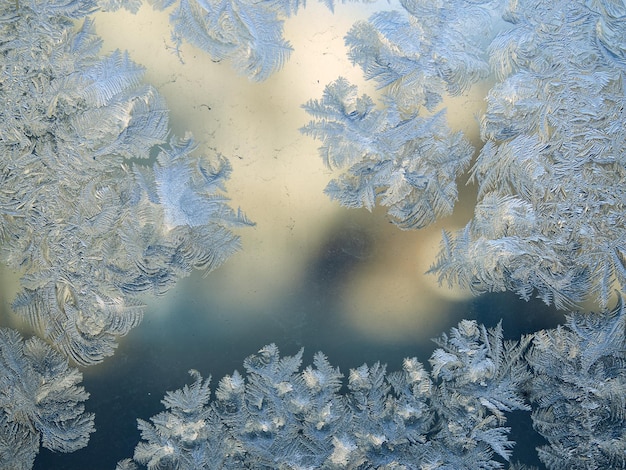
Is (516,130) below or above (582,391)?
above

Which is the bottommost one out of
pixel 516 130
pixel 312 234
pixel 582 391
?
pixel 582 391

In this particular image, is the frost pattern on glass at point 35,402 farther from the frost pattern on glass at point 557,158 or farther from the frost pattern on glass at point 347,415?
the frost pattern on glass at point 557,158

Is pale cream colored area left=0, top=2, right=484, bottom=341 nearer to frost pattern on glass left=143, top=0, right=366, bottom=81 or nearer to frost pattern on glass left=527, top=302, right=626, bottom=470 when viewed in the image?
frost pattern on glass left=143, top=0, right=366, bottom=81

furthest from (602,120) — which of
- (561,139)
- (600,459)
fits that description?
(600,459)

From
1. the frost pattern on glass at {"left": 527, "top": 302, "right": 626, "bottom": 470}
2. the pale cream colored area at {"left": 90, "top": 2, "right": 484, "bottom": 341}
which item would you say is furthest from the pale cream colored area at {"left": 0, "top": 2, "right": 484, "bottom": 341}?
the frost pattern on glass at {"left": 527, "top": 302, "right": 626, "bottom": 470}

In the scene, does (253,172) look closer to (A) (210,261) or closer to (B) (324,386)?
(A) (210,261)

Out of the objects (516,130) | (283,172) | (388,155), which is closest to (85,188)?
(283,172)

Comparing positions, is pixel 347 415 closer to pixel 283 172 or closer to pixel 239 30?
pixel 283 172
